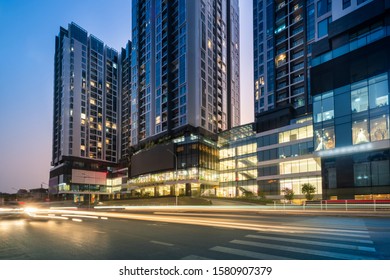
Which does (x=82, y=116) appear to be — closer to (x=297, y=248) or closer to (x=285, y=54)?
(x=285, y=54)

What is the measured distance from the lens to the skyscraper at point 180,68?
299 ft

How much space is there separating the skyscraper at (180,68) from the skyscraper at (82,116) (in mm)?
40754

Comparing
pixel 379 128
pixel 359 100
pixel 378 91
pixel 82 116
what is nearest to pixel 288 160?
pixel 359 100

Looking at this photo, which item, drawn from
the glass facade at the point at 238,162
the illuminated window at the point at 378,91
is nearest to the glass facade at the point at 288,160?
the glass facade at the point at 238,162

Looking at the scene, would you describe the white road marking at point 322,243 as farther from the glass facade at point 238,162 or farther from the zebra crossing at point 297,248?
the glass facade at point 238,162

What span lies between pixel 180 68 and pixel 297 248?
3486 inches

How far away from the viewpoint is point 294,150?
61875 millimetres

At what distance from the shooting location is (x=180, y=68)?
3632 inches

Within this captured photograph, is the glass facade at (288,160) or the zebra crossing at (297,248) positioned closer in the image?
the zebra crossing at (297,248)

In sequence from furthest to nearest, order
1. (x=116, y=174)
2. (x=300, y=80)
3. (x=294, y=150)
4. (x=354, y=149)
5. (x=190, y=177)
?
(x=116, y=174) → (x=190, y=177) → (x=300, y=80) → (x=294, y=150) → (x=354, y=149)

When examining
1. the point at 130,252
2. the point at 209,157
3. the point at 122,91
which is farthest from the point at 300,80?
the point at 122,91

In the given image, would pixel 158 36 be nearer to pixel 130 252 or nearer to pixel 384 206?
pixel 384 206

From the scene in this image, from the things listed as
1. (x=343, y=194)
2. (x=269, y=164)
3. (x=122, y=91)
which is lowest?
(x=343, y=194)
